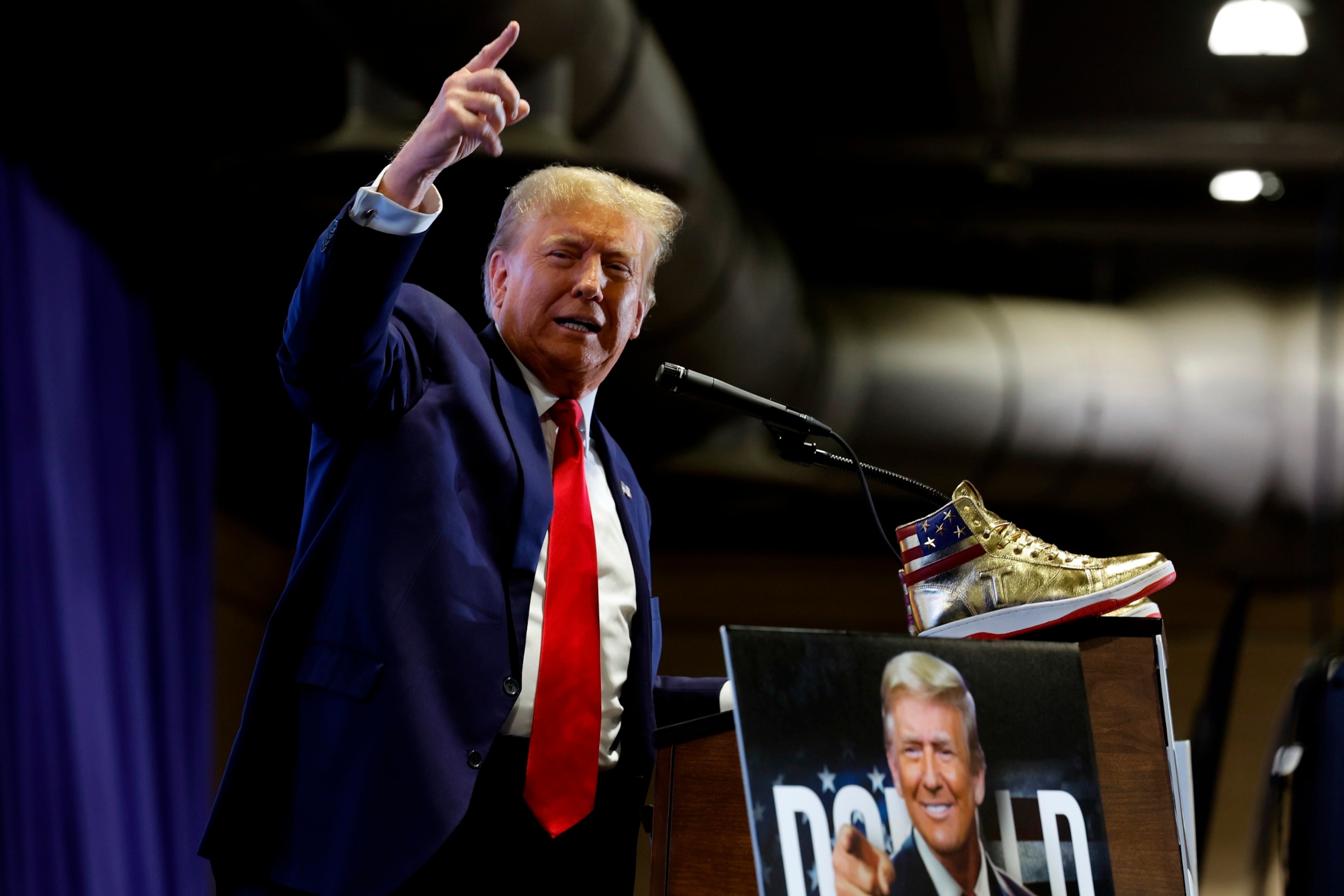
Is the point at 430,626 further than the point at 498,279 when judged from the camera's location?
No

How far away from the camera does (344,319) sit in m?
1.26

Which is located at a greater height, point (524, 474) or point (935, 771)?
point (524, 474)

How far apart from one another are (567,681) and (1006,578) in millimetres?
467

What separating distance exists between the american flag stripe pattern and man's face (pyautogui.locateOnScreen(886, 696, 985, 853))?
→ 32cm

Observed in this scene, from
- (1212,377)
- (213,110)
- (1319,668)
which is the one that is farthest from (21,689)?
(1212,377)

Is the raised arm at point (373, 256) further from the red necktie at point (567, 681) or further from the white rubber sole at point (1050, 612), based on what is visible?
the white rubber sole at point (1050, 612)

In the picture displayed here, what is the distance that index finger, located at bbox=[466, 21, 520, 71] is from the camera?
4.27 ft

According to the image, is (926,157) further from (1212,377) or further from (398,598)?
(398,598)

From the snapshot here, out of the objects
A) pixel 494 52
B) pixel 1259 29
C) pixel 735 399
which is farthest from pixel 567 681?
pixel 1259 29

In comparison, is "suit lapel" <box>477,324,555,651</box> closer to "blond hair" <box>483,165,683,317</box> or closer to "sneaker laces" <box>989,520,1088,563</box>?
"blond hair" <box>483,165,683,317</box>

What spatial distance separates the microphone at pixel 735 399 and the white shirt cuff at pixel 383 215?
0.28 metres

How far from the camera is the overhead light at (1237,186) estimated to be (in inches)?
202

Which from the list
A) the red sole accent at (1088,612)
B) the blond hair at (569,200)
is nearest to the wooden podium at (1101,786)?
the red sole accent at (1088,612)

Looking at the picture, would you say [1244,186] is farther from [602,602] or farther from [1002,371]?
[602,602]
